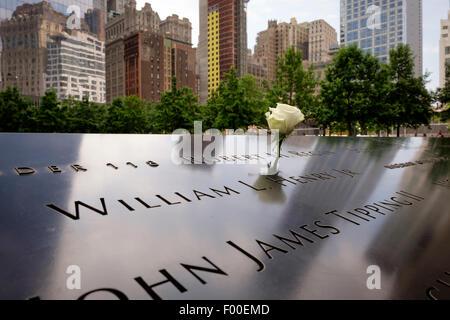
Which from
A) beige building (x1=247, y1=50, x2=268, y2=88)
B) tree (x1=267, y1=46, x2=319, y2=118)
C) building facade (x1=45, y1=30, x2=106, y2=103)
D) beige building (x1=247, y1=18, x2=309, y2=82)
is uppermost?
beige building (x1=247, y1=18, x2=309, y2=82)

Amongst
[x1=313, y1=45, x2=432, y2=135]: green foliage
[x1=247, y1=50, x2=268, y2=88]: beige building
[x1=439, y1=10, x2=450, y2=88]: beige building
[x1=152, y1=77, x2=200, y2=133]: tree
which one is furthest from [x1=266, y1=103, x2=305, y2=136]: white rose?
[x1=247, y1=50, x2=268, y2=88]: beige building

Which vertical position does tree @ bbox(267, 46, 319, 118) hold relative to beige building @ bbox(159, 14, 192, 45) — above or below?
below

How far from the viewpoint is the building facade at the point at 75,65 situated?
82.8m

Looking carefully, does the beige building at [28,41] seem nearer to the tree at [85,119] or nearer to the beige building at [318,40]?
the tree at [85,119]

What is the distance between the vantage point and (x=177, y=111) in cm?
2842

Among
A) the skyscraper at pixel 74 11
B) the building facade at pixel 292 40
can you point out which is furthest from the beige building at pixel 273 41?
the skyscraper at pixel 74 11

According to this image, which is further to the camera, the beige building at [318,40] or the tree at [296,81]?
the beige building at [318,40]

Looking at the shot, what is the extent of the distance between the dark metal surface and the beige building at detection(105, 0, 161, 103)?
12444 centimetres

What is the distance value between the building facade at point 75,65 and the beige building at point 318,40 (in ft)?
351

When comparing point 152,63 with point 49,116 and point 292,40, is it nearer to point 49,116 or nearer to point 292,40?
point 292,40

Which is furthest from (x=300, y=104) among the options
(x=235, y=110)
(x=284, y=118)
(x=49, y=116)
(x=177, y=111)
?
(x=284, y=118)

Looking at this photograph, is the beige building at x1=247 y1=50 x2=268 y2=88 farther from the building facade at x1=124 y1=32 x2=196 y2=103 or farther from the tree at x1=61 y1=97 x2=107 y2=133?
the tree at x1=61 y1=97 x2=107 y2=133

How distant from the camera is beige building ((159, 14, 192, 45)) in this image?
14025 centimetres

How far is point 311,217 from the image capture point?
87.5 inches
